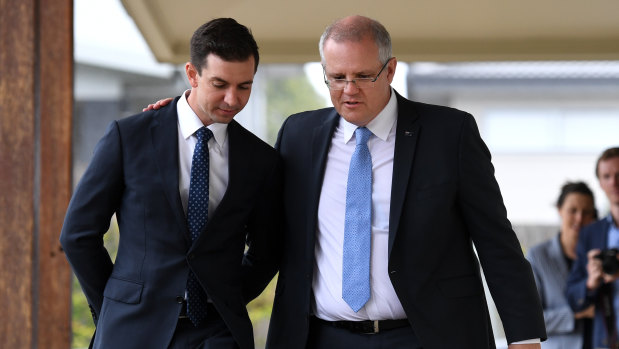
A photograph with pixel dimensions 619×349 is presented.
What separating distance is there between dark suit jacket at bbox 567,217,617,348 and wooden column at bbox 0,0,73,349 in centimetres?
246

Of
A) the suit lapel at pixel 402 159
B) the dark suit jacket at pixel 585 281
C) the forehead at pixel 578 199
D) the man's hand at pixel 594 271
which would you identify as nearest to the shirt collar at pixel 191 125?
the suit lapel at pixel 402 159

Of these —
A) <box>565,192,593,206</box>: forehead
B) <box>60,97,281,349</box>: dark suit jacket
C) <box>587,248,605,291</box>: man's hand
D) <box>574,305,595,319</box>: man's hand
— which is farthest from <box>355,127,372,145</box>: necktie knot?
<box>565,192,593,206</box>: forehead

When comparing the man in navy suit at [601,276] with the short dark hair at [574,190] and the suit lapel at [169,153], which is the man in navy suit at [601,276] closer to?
the short dark hair at [574,190]

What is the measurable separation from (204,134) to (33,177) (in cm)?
120

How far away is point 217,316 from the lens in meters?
2.50

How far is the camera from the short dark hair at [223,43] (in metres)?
2.43

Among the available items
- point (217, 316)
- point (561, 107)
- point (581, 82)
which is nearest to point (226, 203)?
point (217, 316)

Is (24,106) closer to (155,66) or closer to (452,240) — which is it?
(155,66)

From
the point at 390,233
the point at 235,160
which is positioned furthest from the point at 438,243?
the point at 235,160

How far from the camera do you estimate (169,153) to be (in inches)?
97.8

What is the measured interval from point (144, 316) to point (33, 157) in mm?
1248

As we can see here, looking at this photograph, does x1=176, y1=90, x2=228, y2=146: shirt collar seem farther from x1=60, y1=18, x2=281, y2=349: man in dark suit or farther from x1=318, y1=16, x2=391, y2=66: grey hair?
x1=318, y1=16, x2=391, y2=66: grey hair

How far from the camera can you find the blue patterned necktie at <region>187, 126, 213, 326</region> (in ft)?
8.00

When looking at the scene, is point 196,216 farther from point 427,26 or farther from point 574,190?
point 574,190
